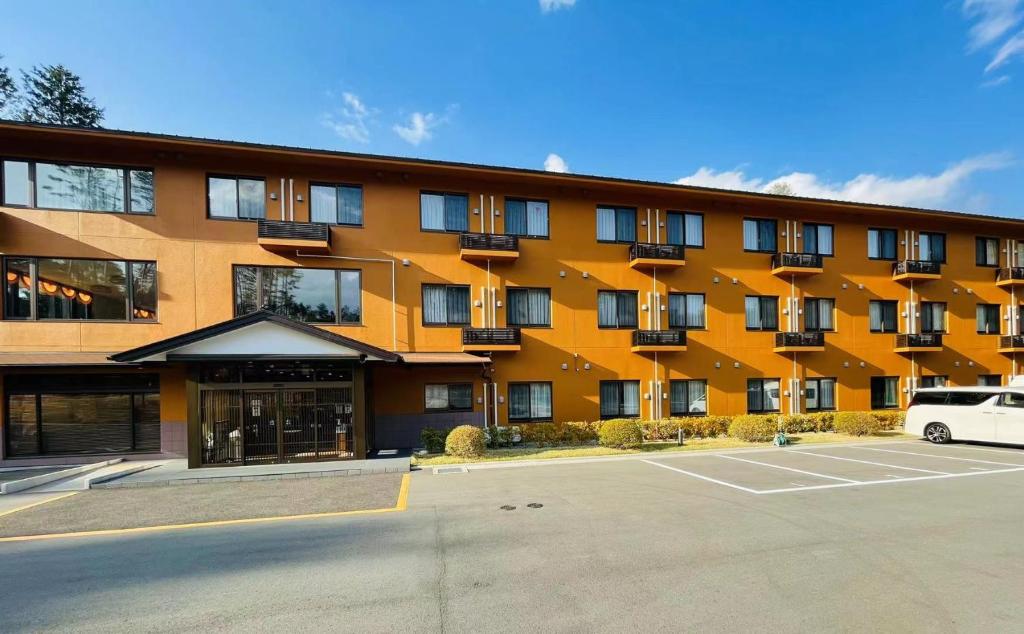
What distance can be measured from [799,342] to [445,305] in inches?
601

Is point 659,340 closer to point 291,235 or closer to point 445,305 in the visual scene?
point 445,305

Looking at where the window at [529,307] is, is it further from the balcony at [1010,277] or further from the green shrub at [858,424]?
the balcony at [1010,277]

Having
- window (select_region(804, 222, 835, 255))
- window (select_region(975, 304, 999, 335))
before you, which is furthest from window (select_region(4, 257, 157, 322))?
window (select_region(975, 304, 999, 335))

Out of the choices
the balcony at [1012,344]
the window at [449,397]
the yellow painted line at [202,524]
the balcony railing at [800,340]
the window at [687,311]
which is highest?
the window at [687,311]

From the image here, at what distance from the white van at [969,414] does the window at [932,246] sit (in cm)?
866

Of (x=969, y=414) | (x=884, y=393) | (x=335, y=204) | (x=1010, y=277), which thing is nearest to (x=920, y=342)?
(x=884, y=393)

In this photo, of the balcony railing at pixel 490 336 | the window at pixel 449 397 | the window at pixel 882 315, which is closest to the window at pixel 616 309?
the balcony railing at pixel 490 336

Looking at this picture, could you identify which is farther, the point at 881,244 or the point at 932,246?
the point at 932,246

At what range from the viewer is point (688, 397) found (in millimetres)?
17406

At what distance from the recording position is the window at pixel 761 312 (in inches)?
724

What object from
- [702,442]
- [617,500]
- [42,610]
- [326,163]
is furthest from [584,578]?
[326,163]

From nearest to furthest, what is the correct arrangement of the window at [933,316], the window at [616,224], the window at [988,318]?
the window at [616,224] → the window at [933,316] → the window at [988,318]

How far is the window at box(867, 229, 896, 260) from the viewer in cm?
2008

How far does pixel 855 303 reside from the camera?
1952cm
